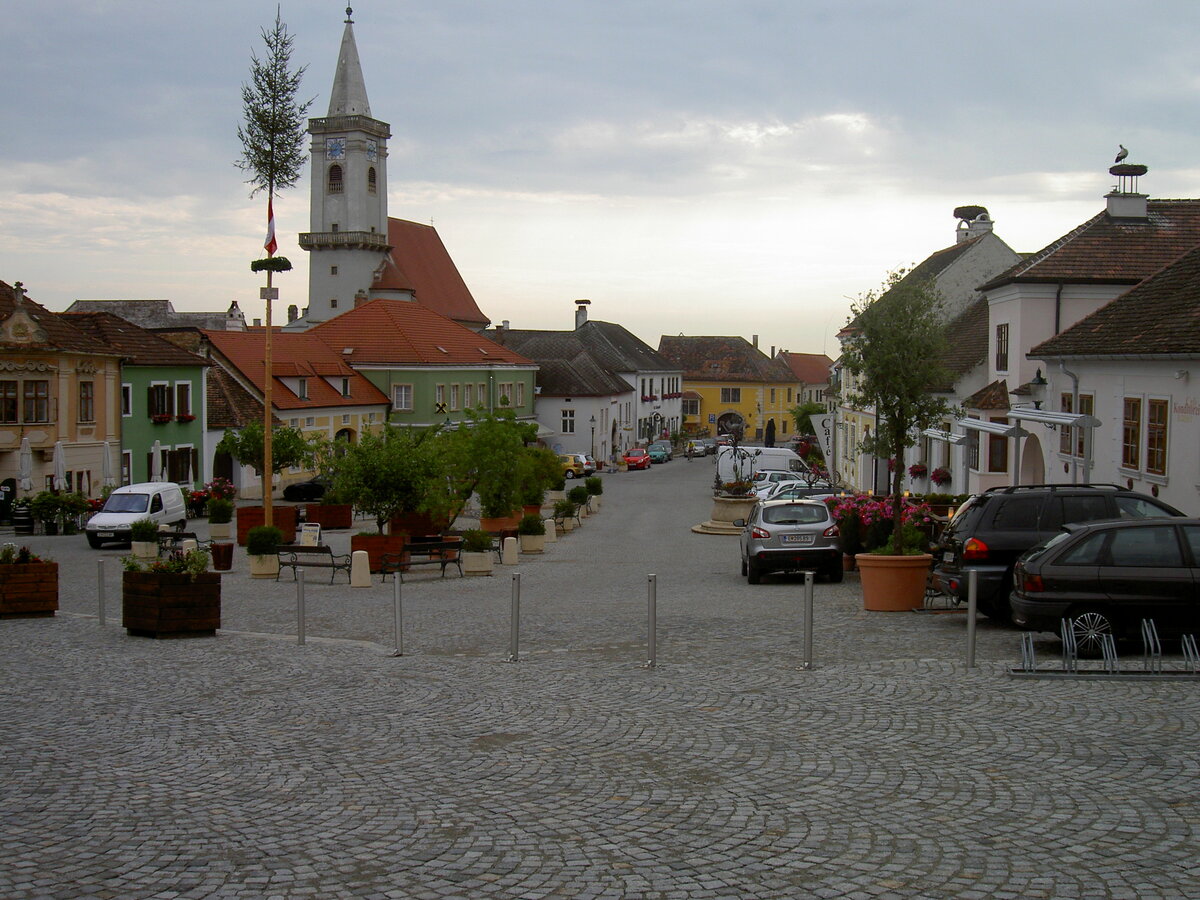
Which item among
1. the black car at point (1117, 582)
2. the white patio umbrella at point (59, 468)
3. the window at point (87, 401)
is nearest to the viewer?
the black car at point (1117, 582)

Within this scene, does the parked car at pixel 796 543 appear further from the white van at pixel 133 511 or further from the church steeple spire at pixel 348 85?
the church steeple spire at pixel 348 85

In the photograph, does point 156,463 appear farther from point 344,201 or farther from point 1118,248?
point 344,201

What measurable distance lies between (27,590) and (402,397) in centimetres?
5204

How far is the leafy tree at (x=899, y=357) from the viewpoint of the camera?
1772 cm

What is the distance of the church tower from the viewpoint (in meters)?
92.6

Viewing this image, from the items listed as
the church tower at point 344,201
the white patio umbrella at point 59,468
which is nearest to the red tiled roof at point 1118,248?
the white patio umbrella at point 59,468

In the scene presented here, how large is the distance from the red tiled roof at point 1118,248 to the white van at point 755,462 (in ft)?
67.2

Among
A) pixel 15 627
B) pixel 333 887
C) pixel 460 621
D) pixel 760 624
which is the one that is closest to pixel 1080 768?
pixel 333 887

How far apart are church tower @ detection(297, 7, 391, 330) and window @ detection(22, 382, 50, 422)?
52.7 m

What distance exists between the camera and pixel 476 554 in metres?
24.7

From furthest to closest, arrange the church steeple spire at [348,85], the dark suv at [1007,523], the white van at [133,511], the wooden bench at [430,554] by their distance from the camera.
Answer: the church steeple spire at [348,85]
the white van at [133,511]
the wooden bench at [430,554]
the dark suv at [1007,523]

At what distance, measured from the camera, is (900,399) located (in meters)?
17.9

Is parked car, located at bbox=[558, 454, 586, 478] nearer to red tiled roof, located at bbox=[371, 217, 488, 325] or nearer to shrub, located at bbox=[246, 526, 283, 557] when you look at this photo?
red tiled roof, located at bbox=[371, 217, 488, 325]

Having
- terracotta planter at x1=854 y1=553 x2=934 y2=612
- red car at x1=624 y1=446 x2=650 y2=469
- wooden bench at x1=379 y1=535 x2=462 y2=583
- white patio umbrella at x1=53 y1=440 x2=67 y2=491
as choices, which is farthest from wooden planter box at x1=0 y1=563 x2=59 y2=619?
red car at x1=624 y1=446 x2=650 y2=469
